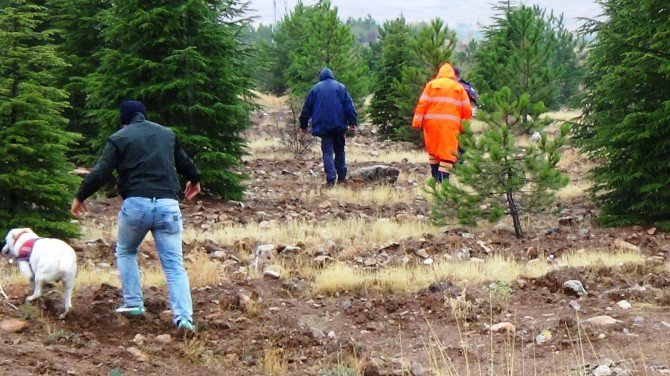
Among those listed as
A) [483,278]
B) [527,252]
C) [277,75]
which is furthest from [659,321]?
[277,75]

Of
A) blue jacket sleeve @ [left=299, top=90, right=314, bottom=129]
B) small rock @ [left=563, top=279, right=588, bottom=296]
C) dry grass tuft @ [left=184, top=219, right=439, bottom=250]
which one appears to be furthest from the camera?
blue jacket sleeve @ [left=299, top=90, right=314, bottom=129]

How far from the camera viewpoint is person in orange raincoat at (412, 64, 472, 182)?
13.2 m

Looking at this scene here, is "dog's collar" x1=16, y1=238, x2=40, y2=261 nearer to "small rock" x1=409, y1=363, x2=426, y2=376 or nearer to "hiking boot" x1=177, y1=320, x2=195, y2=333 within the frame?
"hiking boot" x1=177, y1=320, x2=195, y2=333

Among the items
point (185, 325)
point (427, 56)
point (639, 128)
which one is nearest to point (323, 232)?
point (639, 128)

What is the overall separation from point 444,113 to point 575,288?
18.9 feet

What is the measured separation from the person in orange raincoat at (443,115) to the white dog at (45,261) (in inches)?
304

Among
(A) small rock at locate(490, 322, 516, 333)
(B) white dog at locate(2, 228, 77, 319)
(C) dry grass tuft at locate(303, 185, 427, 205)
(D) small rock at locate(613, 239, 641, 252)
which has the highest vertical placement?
(B) white dog at locate(2, 228, 77, 319)

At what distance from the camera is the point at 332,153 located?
15.6 metres

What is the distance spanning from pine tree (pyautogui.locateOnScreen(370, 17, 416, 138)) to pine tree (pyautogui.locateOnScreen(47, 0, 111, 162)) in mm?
10670

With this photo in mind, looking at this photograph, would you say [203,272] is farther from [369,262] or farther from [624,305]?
[624,305]

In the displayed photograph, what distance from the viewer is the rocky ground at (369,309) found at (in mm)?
6020

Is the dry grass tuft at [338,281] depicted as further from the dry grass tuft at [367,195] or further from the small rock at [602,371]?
the dry grass tuft at [367,195]

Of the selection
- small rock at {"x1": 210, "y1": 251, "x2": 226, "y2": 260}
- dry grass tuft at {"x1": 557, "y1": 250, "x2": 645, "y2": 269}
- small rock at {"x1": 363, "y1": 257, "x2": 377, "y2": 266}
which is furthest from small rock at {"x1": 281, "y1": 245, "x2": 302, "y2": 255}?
dry grass tuft at {"x1": 557, "y1": 250, "x2": 645, "y2": 269}

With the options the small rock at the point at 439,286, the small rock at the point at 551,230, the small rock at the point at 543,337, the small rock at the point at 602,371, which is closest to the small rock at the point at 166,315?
the small rock at the point at 439,286
